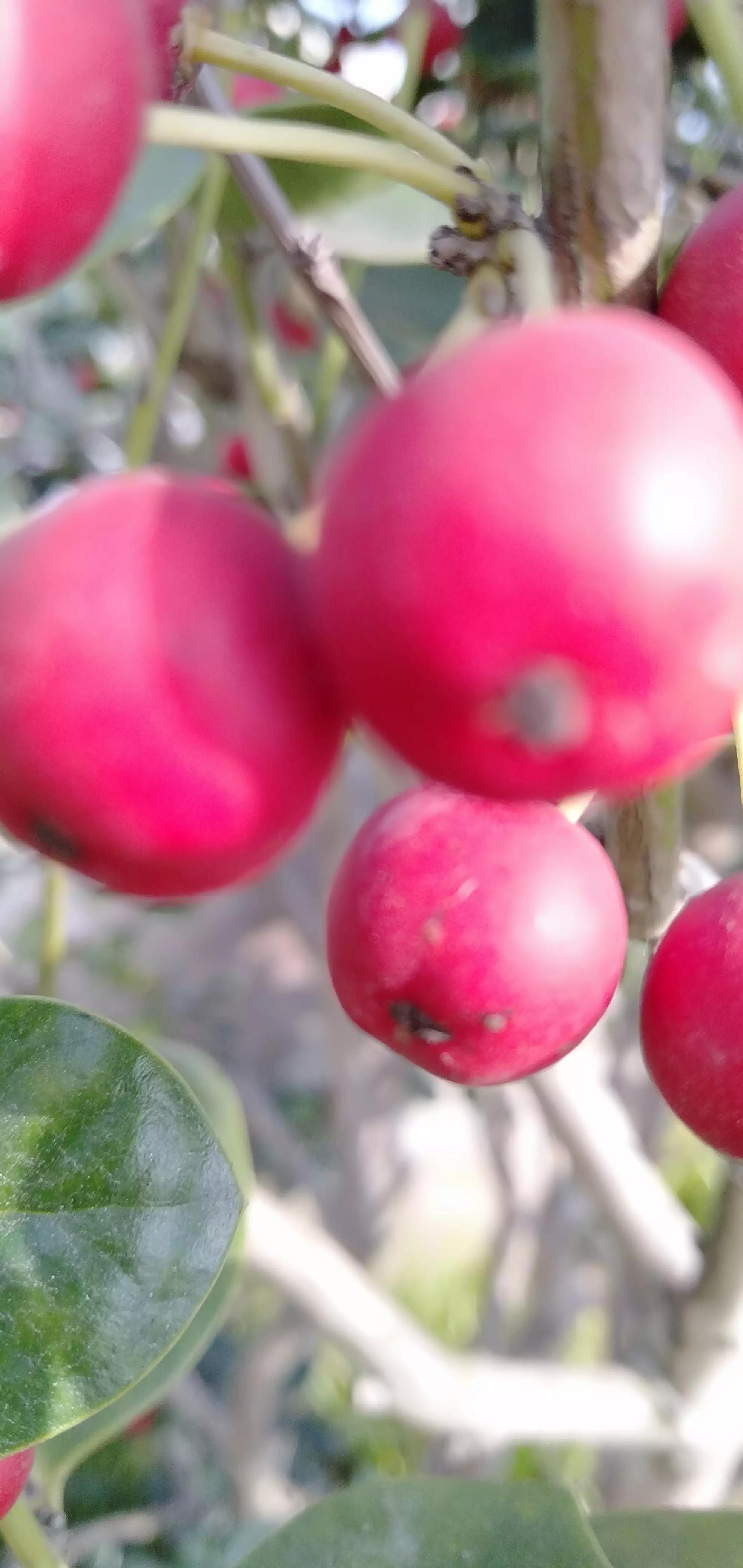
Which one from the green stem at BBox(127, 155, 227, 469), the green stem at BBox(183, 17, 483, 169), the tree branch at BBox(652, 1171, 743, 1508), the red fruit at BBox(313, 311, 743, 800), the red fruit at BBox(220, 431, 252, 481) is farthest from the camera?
the red fruit at BBox(220, 431, 252, 481)

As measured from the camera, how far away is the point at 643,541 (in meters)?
0.21

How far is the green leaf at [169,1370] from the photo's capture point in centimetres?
62

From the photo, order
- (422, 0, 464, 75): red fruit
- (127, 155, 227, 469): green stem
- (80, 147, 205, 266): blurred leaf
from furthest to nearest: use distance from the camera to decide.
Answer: (422, 0, 464, 75): red fruit → (80, 147, 205, 266): blurred leaf → (127, 155, 227, 469): green stem

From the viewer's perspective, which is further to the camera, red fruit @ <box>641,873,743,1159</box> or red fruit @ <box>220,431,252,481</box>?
red fruit @ <box>220,431,252,481</box>

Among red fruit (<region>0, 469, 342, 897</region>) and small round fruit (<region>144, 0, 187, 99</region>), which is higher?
small round fruit (<region>144, 0, 187, 99</region>)

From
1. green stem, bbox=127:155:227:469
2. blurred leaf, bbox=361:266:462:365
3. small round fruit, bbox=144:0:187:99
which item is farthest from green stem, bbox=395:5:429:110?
small round fruit, bbox=144:0:187:99

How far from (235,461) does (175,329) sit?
82 cm

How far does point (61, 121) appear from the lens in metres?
0.27

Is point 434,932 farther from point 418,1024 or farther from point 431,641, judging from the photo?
A: point 431,641

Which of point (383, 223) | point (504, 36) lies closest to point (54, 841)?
point (383, 223)

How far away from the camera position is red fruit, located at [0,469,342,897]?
27 cm

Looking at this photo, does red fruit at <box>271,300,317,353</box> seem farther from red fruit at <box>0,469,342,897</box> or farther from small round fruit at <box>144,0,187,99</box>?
red fruit at <box>0,469,342,897</box>

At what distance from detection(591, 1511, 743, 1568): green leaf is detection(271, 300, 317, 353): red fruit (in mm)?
1185

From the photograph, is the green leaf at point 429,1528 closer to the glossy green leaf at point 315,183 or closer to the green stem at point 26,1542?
the green stem at point 26,1542
